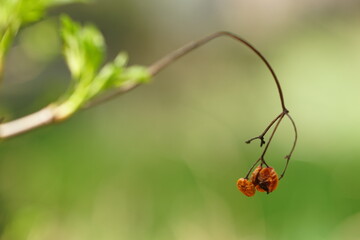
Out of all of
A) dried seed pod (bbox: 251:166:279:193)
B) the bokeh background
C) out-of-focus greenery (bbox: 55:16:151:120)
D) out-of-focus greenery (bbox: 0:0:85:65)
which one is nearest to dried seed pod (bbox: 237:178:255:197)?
dried seed pod (bbox: 251:166:279:193)

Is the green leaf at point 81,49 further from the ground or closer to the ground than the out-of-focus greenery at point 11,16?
closer to the ground

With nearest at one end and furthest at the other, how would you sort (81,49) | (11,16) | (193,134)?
(11,16)
(81,49)
(193,134)

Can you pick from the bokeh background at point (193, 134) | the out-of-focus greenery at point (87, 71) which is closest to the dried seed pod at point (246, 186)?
the out-of-focus greenery at point (87, 71)

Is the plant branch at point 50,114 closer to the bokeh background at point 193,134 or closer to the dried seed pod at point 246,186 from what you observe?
the dried seed pod at point 246,186

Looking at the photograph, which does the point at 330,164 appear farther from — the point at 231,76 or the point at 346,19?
the point at 346,19

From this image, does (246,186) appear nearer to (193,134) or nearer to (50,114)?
(50,114)

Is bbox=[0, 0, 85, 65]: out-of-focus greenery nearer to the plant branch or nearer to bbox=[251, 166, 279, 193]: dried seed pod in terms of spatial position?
the plant branch

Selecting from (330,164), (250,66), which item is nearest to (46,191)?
(330,164)

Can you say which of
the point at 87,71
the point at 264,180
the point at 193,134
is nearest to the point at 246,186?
the point at 264,180
